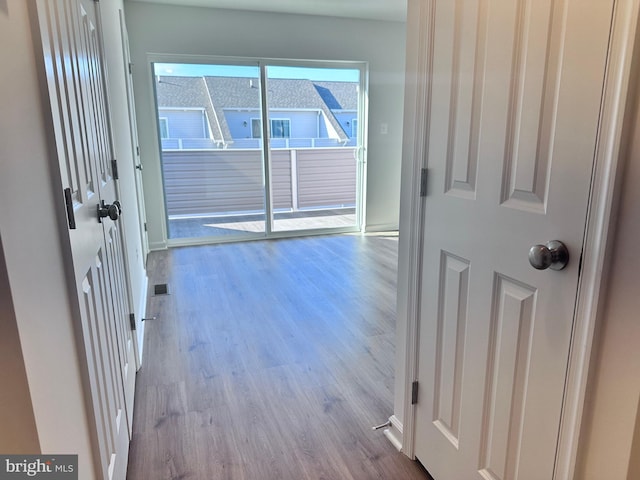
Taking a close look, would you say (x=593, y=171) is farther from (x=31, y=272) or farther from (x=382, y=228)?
(x=382, y=228)

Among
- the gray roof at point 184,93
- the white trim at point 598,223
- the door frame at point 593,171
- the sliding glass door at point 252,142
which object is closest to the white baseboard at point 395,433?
the door frame at point 593,171

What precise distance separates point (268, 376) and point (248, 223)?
325cm

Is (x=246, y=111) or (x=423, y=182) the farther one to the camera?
(x=246, y=111)

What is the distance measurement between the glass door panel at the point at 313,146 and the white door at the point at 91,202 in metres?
3.29

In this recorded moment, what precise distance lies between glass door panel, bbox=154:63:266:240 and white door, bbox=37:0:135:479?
9.45 feet

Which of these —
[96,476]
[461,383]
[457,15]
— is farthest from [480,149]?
[96,476]

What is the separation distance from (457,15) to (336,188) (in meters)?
4.59

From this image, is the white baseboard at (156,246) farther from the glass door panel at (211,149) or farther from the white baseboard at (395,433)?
the white baseboard at (395,433)

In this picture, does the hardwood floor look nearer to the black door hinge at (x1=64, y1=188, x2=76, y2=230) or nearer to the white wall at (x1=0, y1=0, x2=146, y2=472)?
the white wall at (x1=0, y1=0, x2=146, y2=472)

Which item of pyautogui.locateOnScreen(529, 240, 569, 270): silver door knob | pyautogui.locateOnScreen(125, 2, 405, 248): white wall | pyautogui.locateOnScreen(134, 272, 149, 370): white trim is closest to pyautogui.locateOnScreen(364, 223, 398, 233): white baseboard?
pyautogui.locateOnScreen(125, 2, 405, 248): white wall

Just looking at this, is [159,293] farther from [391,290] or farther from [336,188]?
[336,188]

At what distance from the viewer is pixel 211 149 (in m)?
4.88

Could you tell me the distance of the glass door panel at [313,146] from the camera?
4.99 metres

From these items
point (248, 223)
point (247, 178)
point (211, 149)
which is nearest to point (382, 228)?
point (248, 223)
